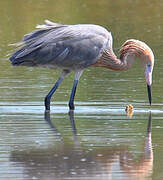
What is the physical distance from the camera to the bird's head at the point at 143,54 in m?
13.0

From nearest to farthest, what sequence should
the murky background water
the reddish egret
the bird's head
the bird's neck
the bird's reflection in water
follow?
the bird's reflection in water → the murky background water → the reddish egret → the bird's head → the bird's neck

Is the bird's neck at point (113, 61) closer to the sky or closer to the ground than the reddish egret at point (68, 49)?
closer to the ground

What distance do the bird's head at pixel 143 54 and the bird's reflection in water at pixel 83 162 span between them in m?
2.92

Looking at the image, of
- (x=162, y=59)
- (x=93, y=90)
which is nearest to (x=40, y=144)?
(x=93, y=90)

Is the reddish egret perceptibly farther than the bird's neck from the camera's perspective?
No

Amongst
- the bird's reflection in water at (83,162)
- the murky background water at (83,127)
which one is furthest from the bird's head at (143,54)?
the bird's reflection in water at (83,162)

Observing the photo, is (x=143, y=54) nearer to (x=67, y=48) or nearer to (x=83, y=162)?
(x=67, y=48)

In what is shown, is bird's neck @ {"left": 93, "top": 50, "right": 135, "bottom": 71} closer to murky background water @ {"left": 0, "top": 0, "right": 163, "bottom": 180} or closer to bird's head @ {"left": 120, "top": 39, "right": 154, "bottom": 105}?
bird's head @ {"left": 120, "top": 39, "right": 154, "bottom": 105}

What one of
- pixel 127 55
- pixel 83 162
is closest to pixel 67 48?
pixel 127 55

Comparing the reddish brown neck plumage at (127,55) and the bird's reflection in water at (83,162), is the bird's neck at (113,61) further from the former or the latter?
the bird's reflection in water at (83,162)

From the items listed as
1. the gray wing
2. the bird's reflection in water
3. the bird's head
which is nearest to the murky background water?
the bird's reflection in water

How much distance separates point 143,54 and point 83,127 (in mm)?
2346

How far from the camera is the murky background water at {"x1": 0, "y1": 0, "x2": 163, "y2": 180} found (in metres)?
8.84

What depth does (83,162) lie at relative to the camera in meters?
9.11
